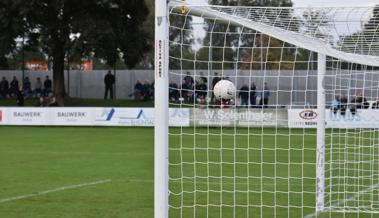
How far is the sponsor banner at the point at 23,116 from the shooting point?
3159 cm

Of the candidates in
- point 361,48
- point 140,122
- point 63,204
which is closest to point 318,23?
point 361,48

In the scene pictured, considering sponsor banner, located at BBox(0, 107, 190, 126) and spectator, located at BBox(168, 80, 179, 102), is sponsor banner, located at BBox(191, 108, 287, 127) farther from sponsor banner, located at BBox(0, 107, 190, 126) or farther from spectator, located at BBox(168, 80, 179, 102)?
spectator, located at BBox(168, 80, 179, 102)

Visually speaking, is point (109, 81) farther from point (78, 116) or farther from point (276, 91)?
point (276, 91)

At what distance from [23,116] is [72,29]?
9.92 metres

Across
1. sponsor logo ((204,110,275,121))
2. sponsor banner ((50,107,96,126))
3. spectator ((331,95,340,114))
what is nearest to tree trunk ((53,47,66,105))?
sponsor banner ((50,107,96,126))

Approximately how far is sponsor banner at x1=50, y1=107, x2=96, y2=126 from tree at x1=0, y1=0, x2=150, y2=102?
8841 millimetres

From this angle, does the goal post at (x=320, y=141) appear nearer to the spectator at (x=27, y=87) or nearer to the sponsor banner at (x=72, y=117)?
the sponsor banner at (x=72, y=117)

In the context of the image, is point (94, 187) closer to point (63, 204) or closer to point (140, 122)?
point (63, 204)

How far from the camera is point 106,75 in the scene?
145ft

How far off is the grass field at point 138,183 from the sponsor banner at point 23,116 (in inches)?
406

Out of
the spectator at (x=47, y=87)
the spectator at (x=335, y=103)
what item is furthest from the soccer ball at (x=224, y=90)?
the spectator at (x=47, y=87)

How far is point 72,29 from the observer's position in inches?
1587

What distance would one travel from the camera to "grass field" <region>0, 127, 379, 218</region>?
991 centimetres

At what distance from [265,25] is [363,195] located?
13.2ft
